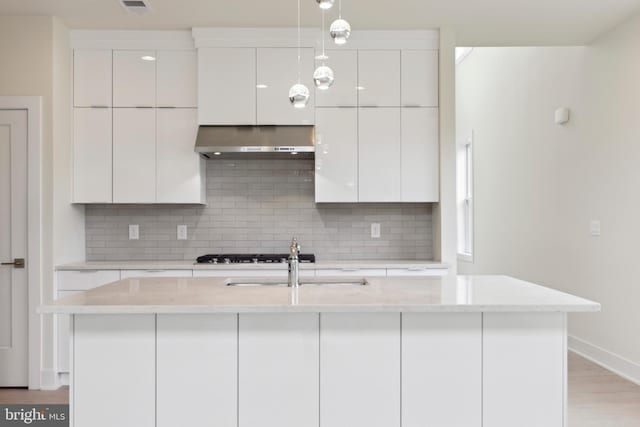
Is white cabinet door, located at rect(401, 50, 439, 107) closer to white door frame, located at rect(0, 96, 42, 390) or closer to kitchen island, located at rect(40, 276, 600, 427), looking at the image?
kitchen island, located at rect(40, 276, 600, 427)

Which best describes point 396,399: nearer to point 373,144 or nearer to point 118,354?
point 118,354

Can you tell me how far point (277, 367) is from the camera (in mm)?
2105

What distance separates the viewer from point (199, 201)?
4.04 m

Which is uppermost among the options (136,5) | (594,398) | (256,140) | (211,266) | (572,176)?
(136,5)

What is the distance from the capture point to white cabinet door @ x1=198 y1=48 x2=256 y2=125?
394cm

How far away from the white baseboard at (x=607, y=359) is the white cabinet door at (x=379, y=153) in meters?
2.15

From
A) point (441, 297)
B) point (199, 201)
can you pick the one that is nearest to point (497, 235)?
point (199, 201)

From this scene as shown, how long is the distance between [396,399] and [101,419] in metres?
1.27

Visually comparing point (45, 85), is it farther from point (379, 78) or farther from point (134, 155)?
point (379, 78)

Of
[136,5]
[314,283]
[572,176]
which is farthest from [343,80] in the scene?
[572,176]

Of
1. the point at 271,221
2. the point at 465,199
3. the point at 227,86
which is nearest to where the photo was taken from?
the point at 227,86

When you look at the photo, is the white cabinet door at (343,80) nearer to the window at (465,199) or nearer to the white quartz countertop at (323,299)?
the white quartz countertop at (323,299)

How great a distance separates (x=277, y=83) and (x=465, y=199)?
4015 millimetres

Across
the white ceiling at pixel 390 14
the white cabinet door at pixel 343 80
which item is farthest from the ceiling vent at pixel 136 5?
the white cabinet door at pixel 343 80
